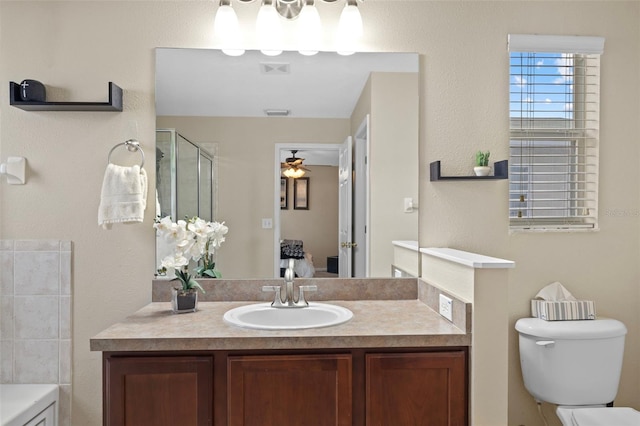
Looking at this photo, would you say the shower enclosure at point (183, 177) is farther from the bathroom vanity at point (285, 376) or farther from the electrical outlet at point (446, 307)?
the electrical outlet at point (446, 307)

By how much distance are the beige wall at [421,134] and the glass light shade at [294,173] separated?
0.59m

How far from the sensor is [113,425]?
145cm

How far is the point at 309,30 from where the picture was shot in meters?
1.97

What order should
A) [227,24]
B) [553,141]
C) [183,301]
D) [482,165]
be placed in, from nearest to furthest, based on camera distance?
[183,301] → [227,24] → [482,165] → [553,141]

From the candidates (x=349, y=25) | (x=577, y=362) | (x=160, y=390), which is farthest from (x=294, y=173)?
(x=577, y=362)

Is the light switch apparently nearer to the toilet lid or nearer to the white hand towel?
the toilet lid

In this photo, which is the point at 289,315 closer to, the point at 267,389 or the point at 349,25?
the point at 267,389

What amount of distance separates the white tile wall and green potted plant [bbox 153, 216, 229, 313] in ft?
1.57

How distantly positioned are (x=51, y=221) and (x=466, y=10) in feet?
7.26

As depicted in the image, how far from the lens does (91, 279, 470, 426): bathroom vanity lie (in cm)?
146

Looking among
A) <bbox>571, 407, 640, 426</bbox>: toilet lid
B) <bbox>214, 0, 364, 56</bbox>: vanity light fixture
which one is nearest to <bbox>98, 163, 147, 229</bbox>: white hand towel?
<bbox>214, 0, 364, 56</bbox>: vanity light fixture

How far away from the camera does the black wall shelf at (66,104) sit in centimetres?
186

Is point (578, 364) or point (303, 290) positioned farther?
point (303, 290)

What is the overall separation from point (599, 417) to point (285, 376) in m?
1.31
